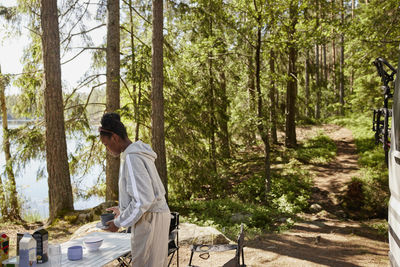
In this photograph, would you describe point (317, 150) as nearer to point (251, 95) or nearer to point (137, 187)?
point (251, 95)

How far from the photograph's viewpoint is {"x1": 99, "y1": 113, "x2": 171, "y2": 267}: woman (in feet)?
8.64

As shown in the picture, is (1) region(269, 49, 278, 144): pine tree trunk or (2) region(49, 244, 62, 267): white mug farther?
(1) region(269, 49, 278, 144): pine tree trunk

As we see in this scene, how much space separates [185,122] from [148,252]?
29.6 feet

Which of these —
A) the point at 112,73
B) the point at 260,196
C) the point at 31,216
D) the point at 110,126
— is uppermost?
the point at 112,73

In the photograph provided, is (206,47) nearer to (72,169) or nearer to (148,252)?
(72,169)

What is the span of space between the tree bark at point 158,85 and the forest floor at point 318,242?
3.00m

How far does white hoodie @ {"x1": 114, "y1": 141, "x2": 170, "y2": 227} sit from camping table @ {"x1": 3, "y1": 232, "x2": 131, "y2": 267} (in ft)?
1.64

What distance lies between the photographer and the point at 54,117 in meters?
8.80

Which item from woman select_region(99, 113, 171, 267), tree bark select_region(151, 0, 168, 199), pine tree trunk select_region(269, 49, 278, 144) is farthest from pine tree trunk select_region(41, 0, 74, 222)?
woman select_region(99, 113, 171, 267)

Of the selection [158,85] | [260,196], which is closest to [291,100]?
[260,196]

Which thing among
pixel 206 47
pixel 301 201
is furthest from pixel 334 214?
pixel 206 47

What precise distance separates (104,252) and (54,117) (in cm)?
651

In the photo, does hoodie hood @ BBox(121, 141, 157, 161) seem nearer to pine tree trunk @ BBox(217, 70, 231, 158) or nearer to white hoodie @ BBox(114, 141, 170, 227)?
white hoodie @ BBox(114, 141, 170, 227)

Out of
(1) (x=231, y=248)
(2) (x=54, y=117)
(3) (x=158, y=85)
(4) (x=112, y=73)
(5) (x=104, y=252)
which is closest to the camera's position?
(5) (x=104, y=252)
